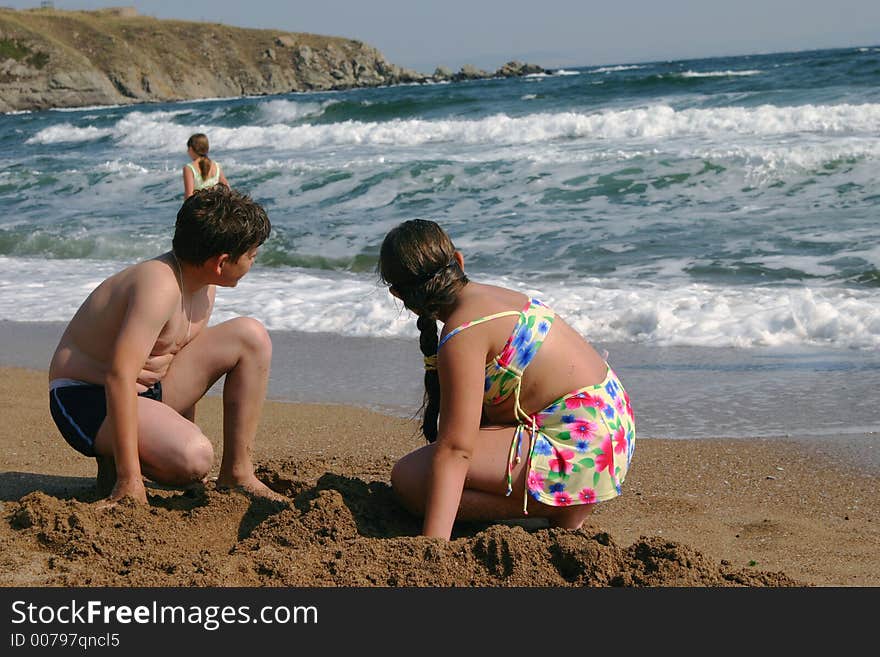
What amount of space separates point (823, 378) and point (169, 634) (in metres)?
3.99

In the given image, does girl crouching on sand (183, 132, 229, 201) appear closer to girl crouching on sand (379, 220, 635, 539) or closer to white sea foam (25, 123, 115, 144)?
girl crouching on sand (379, 220, 635, 539)

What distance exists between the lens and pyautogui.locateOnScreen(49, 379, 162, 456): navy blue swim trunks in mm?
3371

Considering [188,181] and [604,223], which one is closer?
[188,181]

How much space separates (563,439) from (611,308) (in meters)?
3.86

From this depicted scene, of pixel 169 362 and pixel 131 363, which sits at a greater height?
pixel 131 363

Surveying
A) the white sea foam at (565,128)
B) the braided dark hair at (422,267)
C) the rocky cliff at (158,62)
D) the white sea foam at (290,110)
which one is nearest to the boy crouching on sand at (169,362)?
the braided dark hair at (422,267)

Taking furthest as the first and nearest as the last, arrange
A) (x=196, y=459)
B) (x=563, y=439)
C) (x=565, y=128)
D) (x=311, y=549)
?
(x=565, y=128) < (x=196, y=459) < (x=563, y=439) < (x=311, y=549)

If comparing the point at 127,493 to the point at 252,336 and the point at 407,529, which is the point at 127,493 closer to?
the point at 252,336

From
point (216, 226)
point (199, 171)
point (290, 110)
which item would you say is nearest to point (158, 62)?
point (290, 110)

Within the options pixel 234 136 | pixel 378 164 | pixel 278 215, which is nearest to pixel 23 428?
pixel 278 215

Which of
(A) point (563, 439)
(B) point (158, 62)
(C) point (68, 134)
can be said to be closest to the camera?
(A) point (563, 439)

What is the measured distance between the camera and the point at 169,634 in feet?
7.75

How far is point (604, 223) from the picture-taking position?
413 inches

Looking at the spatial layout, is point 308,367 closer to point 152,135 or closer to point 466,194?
point 466,194
